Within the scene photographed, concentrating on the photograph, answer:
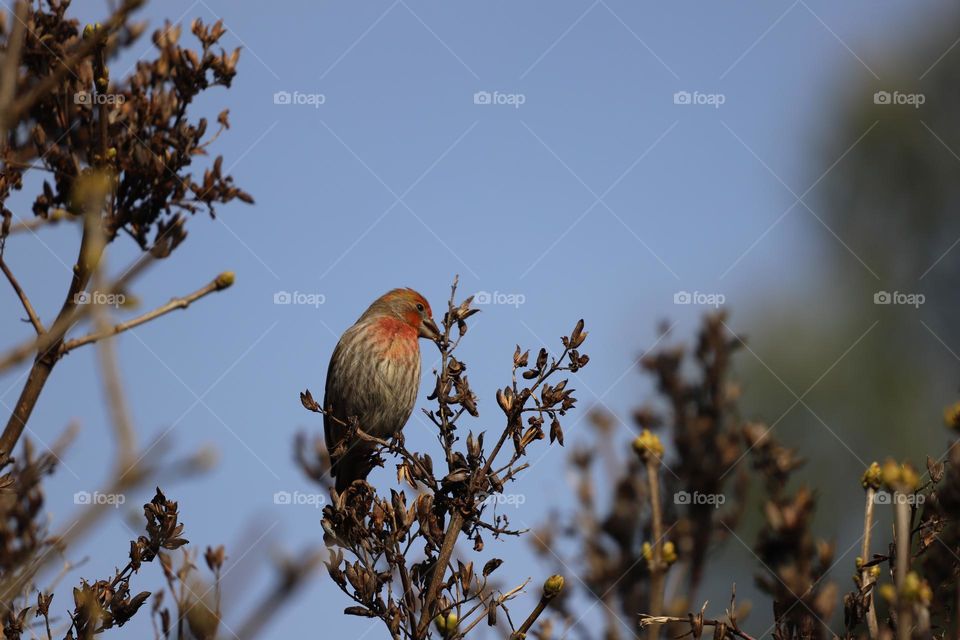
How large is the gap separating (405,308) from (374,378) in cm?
65

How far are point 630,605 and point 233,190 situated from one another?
2602 mm

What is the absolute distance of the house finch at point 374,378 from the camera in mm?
6320

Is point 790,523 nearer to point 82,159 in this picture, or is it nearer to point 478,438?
point 478,438

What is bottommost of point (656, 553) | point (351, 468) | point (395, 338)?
point (656, 553)

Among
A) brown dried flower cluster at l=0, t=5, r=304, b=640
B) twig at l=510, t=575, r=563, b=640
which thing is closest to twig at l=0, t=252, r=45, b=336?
brown dried flower cluster at l=0, t=5, r=304, b=640

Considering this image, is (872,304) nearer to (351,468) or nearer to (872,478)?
(351,468)

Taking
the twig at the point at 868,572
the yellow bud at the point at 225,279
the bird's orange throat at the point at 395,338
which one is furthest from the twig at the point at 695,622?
the bird's orange throat at the point at 395,338

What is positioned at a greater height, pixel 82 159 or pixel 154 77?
pixel 154 77

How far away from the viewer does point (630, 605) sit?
475cm

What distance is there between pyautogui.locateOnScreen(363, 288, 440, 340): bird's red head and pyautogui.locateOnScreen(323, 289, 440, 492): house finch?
2 centimetres

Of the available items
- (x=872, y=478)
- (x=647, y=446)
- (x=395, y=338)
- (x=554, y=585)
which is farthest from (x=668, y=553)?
(x=395, y=338)

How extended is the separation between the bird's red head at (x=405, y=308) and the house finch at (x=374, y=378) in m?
0.02

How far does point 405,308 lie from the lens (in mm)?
6777

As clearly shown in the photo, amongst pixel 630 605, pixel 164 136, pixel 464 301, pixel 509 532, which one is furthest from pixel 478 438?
pixel 164 136
